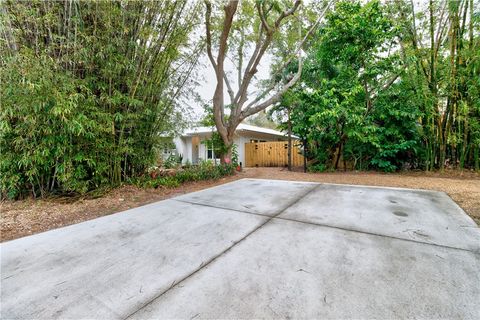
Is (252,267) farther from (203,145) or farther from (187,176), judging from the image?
(203,145)

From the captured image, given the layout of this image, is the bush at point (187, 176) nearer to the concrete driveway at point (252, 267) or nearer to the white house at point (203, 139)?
the concrete driveway at point (252, 267)

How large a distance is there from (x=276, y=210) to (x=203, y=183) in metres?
2.89

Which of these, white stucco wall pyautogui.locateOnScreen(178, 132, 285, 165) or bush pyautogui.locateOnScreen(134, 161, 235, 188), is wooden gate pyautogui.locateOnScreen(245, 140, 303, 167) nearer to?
white stucco wall pyautogui.locateOnScreen(178, 132, 285, 165)

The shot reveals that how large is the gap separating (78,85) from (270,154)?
27.1 ft

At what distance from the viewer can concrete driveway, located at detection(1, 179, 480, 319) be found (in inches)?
43.9

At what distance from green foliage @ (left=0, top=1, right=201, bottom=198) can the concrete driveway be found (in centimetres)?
135

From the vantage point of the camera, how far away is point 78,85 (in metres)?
2.96

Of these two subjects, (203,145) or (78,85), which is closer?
(78,85)

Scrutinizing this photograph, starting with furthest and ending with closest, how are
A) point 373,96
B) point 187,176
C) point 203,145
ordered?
1. point 203,145
2. point 373,96
3. point 187,176

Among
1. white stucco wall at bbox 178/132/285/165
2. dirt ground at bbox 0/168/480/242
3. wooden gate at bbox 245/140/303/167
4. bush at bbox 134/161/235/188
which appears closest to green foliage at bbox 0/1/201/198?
dirt ground at bbox 0/168/480/242

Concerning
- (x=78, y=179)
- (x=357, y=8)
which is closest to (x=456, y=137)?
(x=357, y=8)

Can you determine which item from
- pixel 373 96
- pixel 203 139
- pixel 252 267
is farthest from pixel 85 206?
pixel 203 139

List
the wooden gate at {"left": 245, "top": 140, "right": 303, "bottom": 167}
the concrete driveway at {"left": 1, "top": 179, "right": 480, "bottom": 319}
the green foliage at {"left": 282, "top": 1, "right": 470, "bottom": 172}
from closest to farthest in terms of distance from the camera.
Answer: the concrete driveway at {"left": 1, "top": 179, "right": 480, "bottom": 319} < the green foliage at {"left": 282, "top": 1, "right": 470, "bottom": 172} < the wooden gate at {"left": 245, "top": 140, "right": 303, "bottom": 167}

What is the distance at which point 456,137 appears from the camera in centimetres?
518
